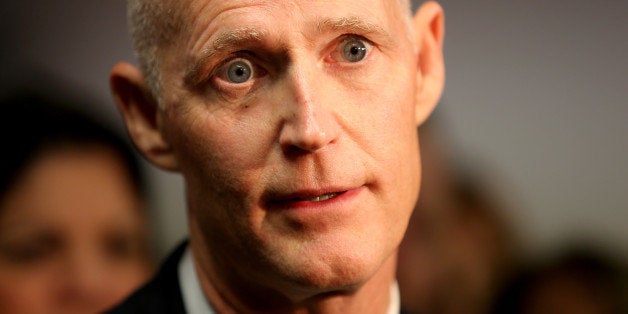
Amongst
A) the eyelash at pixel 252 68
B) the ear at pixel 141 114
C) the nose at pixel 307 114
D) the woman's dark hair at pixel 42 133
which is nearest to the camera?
the nose at pixel 307 114

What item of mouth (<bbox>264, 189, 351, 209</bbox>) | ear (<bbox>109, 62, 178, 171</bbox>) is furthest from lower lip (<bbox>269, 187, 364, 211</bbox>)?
ear (<bbox>109, 62, 178, 171</bbox>)

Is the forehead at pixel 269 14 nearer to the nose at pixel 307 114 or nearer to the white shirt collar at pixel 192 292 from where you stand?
the nose at pixel 307 114

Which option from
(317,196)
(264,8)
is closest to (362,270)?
(317,196)

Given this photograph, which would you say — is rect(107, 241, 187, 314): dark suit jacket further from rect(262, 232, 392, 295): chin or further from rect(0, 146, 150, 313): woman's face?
rect(0, 146, 150, 313): woman's face

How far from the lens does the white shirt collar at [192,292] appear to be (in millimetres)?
1942

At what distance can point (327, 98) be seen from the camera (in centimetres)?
167

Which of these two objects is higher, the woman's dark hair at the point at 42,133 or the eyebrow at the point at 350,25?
the eyebrow at the point at 350,25

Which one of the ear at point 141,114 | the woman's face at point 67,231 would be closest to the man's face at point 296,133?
the ear at point 141,114

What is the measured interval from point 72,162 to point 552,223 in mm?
1424

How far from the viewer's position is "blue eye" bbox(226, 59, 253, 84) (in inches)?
68.0

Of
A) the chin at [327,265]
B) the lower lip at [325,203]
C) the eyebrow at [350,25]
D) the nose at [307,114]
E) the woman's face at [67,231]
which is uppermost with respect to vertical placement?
the eyebrow at [350,25]

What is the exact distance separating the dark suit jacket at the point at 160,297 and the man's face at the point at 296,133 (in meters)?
0.20

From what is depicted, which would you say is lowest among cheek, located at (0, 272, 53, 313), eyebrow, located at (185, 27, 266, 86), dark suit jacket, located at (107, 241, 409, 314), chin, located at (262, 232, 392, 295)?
cheek, located at (0, 272, 53, 313)

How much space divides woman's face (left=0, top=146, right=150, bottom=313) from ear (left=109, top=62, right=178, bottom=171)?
83cm
